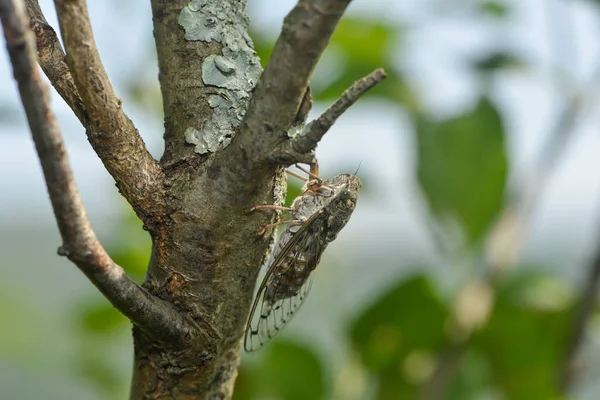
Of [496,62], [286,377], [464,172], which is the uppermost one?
[496,62]

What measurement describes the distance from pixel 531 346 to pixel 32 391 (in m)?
4.04

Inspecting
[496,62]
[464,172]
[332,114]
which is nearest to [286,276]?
[464,172]

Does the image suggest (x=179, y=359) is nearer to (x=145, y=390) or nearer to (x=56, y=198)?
(x=145, y=390)

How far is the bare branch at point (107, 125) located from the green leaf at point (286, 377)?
0.93 metres

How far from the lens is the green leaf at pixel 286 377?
1603 millimetres

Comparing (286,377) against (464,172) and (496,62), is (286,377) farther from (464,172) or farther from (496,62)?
(496,62)

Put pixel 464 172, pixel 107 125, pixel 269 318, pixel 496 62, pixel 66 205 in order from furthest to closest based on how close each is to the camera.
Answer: pixel 496 62, pixel 464 172, pixel 269 318, pixel 107 125, pixel 66 205

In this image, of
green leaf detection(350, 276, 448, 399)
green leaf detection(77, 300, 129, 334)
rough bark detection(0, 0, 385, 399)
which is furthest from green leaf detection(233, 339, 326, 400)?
rough bark detection(0, 0, 385, 399)

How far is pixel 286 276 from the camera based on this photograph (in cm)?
136

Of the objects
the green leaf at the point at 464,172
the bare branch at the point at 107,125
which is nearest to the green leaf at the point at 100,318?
the green leaf at the point at 464,172

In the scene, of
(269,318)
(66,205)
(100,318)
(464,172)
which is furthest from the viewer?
(100,318)

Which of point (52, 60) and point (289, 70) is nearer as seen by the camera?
point (289, 70)

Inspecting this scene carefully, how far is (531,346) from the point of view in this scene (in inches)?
63.3

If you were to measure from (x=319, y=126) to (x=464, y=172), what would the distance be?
977 millimetres
